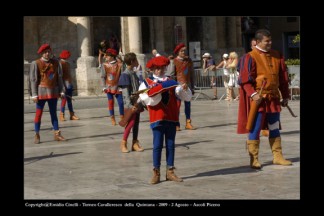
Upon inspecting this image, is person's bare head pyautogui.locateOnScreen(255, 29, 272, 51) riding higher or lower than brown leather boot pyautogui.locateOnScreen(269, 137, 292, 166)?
higher

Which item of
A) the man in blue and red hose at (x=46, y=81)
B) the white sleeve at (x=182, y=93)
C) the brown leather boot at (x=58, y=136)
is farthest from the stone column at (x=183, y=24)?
the white sleeve at (x=182, y=93)

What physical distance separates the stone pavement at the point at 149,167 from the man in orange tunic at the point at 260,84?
509 millimetres

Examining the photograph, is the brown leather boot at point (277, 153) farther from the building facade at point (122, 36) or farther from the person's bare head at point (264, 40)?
the building facade at point (122, 36)

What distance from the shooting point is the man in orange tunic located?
10984mm

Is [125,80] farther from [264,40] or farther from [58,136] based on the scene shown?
[264,40]

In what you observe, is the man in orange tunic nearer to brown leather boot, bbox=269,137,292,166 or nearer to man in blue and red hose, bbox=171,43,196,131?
brown leather boot, bbox=269,137,292,166

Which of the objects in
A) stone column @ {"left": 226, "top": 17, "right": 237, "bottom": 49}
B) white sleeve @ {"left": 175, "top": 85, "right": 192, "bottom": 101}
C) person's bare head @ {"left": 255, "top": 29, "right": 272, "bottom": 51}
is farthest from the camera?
stone column @ {"left": 226, "top": 17, "right": 237, "bottom": 49}

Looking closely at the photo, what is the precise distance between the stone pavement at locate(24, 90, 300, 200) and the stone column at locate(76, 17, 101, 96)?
13.6 metres

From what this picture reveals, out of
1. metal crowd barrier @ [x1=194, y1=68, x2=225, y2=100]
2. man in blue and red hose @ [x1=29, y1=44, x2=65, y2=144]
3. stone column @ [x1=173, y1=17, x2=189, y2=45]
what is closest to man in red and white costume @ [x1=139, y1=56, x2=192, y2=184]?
man in blue and red hose @ [x1=29, y1=44, x2=65, y2=144]

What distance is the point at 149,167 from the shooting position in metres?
11.5

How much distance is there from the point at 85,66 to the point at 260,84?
2142 cm

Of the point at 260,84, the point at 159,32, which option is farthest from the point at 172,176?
the point at 159,32

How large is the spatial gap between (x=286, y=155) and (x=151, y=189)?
10.9 feet

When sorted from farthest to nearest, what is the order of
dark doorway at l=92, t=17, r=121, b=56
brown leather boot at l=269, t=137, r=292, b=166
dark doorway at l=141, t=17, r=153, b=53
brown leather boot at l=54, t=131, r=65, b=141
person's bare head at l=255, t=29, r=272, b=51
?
dark doorway at l=141, t=17, r=153, b=53 → dark doorway at l=92, t=17, r=121, b=56 → brown leather boot at l=54, t=131, r=65, b=141 → brown leather boot at l=269, t=137, r=292, b=166 → person's bare head at l=255, t=29, r=272, b=51
